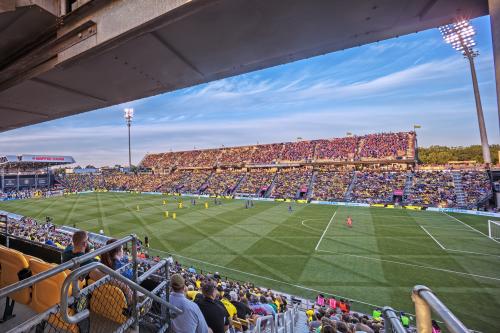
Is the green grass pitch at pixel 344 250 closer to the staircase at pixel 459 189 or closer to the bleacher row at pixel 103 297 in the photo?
the staircase at pixel 459 189

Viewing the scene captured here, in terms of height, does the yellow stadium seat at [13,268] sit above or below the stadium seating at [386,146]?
below

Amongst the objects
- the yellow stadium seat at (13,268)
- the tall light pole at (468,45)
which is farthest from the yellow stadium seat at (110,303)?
the tall light pole at (468,45)

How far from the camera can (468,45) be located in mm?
32375

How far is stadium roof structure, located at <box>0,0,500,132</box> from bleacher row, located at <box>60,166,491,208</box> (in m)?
35.6

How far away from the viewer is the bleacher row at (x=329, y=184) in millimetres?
32250

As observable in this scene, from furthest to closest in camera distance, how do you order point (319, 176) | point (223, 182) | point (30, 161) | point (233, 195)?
point (30, 161), point (223, 182), point (233, 195), point (319, 176)

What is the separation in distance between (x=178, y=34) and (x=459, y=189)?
40417 millimetres

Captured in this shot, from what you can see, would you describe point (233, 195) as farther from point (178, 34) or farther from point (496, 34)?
point (496, 34)

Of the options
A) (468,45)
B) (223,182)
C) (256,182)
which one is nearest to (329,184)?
(256,182)

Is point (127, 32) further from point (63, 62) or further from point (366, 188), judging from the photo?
point (366, 188)

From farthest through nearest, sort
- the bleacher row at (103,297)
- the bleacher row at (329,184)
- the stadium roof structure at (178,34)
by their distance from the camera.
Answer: the bleacher row at (329,184) < the stadium roof structure at (178,34) < the bleacher row at (103,297)

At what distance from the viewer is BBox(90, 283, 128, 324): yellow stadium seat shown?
121 inches

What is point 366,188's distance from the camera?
38.5m

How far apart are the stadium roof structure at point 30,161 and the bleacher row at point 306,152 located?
77.9ft
